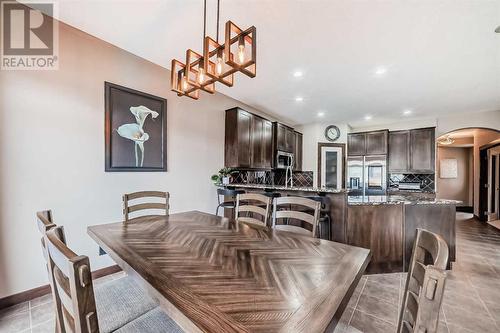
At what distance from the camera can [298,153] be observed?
6422mm

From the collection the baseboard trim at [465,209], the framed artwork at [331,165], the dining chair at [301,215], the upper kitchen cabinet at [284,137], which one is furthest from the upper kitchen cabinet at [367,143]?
the dining chair at [301,215]

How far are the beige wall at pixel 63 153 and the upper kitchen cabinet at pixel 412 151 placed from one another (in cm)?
580

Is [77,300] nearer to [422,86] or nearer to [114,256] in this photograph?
[114,256]

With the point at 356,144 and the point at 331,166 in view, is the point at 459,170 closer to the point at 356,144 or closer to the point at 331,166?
the point at 356,144

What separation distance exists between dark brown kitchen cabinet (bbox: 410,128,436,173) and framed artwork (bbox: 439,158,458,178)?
3403 mm

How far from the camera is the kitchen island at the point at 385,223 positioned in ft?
8.91

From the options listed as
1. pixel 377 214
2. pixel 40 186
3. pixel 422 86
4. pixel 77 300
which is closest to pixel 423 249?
pixel 77 300

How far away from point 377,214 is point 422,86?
2.43m

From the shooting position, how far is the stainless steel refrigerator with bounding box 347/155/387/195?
5906 mm

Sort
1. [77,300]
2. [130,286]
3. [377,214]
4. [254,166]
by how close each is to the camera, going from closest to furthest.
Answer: [77,300], [130,286], [377,214], [254,166]

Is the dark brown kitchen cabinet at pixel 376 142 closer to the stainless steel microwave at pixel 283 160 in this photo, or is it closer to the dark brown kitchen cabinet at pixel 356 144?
the dark brown kitchen cabinet at pixel 356 144

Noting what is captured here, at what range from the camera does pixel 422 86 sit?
3576 mm

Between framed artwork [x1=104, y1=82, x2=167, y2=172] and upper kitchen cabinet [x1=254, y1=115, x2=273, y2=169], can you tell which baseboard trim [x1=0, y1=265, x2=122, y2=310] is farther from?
upper kitchen cabinet [x1=254, y1=115, x2=273, y2=169]

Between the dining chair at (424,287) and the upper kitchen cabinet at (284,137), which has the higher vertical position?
the upper kitchen cabinet at (284,137)
